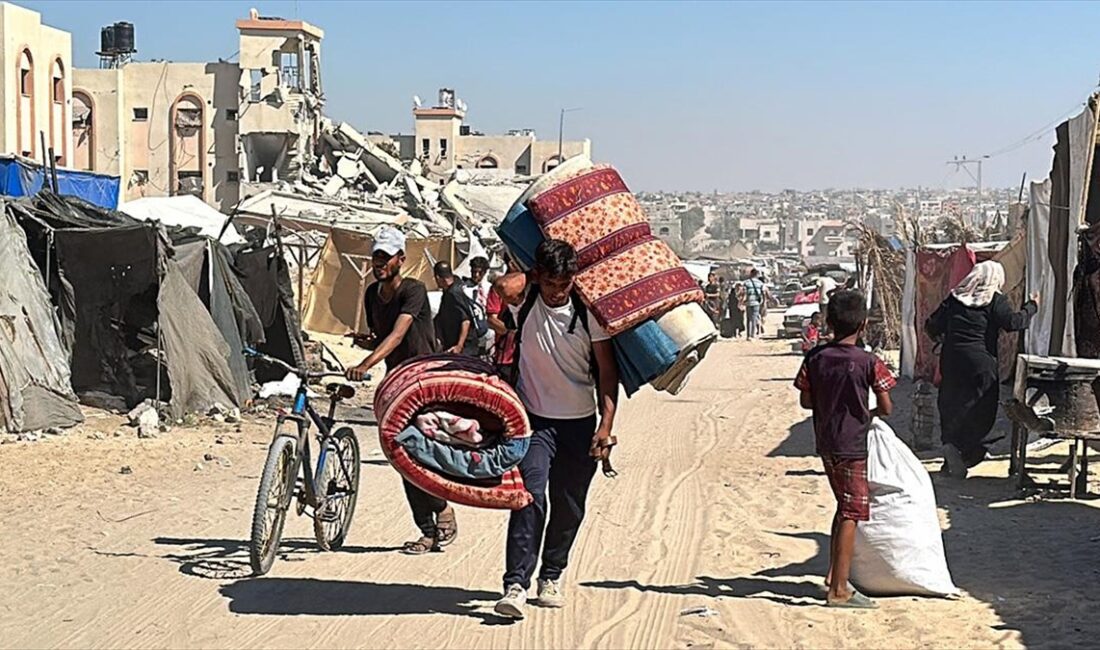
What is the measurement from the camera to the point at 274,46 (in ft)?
176

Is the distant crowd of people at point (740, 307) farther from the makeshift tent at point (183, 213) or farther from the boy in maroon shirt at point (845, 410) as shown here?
the boy in maroon shirt at point (845, 410)

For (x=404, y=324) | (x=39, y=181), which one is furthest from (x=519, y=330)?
(x=39, y=181)

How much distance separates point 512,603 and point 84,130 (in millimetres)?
47848

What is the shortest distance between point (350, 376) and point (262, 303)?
11328 mm

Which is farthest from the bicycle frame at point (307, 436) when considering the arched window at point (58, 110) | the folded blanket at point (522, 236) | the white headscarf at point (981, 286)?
the arched window at point (58, 110)

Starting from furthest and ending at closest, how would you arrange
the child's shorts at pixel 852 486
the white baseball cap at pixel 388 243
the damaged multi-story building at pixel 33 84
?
the damaged multi-story building at pixel 33 84
the white baseball cap at pixel 388 243
the child's shorts at pixel 852 486

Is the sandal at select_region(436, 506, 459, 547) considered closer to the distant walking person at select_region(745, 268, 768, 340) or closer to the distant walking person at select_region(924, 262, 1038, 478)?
the distant walking person at select_region(924, 262, 1038, 478)

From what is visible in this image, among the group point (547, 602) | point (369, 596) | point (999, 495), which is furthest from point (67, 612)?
point (999, 495)

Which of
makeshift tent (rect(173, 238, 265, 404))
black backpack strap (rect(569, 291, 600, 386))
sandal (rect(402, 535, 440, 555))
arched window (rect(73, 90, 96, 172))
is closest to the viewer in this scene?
black backpack strap (rect(569, 291, 600, 386))

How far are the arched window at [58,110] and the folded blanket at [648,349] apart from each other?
114 feet

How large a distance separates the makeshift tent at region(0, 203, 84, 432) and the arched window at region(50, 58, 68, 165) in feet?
82.8

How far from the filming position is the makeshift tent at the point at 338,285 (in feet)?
83.8

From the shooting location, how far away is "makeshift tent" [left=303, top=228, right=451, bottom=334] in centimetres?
2553

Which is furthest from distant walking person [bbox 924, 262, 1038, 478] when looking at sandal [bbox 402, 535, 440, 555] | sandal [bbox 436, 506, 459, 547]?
sandal [bbox 402, 535, 440, 555]
